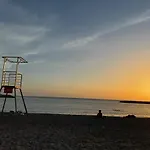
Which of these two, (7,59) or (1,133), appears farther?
(7,59)

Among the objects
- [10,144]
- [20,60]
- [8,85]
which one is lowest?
[10,144]

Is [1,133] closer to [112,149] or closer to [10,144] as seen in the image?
[10,144]

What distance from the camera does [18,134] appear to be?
17.0 metres

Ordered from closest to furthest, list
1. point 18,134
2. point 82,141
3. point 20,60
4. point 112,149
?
point 112,149, point 82,141, point 18,134, point 20,60

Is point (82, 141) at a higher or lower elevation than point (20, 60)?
lower

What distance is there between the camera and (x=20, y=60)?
28.9 metres

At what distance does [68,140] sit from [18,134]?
9.26 ft

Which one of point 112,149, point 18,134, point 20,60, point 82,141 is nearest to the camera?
point 112,149

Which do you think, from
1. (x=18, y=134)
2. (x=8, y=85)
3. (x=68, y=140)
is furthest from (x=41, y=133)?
(x=8, y=85)

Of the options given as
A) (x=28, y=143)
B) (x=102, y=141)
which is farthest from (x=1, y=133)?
(x=102, y=141)

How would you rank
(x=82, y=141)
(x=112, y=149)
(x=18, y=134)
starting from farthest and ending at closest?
1. (x=18, y=134)
2. (x=82, y=141)
3. (x=112, y=149)

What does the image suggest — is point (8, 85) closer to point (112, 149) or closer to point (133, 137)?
point (133, 137)

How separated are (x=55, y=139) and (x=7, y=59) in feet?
48.8

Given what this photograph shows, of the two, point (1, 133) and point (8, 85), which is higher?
point (8, 85)
